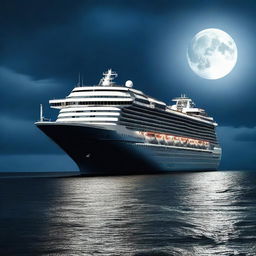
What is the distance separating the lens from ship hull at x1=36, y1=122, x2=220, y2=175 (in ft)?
280

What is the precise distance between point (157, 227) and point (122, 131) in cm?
6411

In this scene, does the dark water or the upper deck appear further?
the upper deck

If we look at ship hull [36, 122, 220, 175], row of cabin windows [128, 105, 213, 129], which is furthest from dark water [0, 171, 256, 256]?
row of cabin windows [128, 105, 213, 129]

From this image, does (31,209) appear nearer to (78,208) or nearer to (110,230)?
(78,208)

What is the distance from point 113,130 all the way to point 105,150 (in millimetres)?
3925

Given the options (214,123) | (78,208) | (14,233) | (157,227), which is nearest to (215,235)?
(157,227)

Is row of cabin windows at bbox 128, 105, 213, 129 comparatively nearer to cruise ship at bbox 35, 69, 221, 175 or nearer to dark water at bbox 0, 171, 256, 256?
cruise ship at bbox 35, 69, 221, 175

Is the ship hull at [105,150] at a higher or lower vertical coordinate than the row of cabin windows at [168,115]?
lower

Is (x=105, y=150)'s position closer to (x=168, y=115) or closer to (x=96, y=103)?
(x=96, y=103)

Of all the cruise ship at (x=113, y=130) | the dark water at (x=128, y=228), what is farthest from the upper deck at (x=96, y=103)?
the dark water at (x=128, y=228)

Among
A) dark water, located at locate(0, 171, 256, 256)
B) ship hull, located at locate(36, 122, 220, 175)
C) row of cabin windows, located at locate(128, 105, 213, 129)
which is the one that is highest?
row of cabin windows, located at locate(128, 105, 213, 129)

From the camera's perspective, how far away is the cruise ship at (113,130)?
8656 cm

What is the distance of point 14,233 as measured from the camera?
25047 mm

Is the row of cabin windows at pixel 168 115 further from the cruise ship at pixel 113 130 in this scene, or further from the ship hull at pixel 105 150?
the ship hull at pixel 105 150
